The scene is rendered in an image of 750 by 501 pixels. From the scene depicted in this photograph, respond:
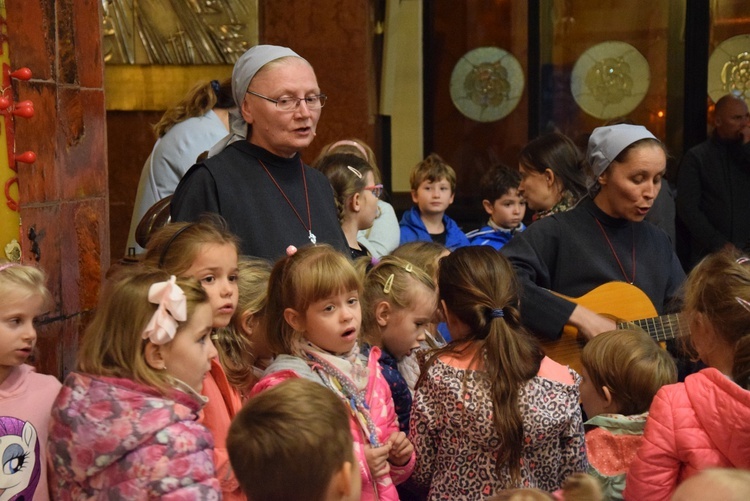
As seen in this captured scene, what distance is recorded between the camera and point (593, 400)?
3.32 meters

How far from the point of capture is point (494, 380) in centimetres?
298

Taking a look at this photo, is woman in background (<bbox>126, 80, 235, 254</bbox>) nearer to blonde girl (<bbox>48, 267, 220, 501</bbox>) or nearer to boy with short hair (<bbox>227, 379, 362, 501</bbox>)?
blonde girl (<bbox>48, 267, 220, 501</bbox>)

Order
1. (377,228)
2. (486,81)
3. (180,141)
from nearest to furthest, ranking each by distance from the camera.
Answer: (180,141), (377,228), (486,81)

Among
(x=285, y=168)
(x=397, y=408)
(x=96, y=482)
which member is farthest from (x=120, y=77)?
(x=96, y=482)

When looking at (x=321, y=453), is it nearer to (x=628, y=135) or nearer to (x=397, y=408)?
(x=397, y=408)

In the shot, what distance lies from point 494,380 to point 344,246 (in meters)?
0.96

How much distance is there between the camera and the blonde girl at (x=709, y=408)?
2742mm

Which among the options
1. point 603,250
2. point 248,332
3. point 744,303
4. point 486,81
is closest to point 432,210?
point 603,250

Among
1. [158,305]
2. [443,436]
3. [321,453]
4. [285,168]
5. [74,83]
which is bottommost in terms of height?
[443,436]

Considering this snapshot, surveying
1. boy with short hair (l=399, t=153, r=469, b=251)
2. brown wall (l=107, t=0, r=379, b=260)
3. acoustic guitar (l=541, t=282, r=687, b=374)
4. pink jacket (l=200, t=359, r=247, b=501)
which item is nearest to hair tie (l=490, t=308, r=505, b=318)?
pink jacket (l=200, t=359, r=247, b=501)

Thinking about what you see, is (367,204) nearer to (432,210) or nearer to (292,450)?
(432,210)

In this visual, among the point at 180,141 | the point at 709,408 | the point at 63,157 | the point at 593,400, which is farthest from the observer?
the point at 180,141

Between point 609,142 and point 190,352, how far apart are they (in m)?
2.08

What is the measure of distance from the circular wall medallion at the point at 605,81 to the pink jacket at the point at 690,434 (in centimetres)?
678
